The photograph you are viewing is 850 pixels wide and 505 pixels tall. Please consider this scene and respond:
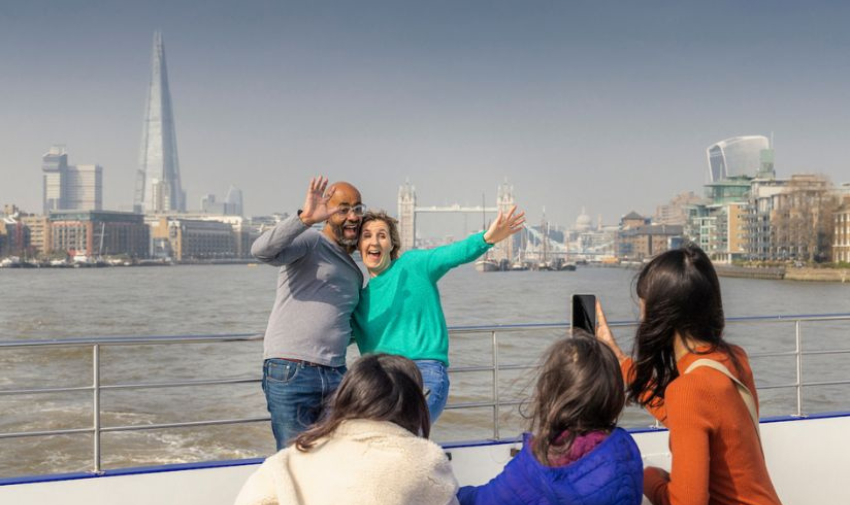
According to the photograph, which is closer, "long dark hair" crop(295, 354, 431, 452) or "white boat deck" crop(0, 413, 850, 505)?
"long dark hair" crop(295, 354, 431, 452)

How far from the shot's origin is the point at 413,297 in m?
2.09

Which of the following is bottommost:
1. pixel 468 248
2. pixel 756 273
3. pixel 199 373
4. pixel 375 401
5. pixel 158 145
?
pixel 199 373

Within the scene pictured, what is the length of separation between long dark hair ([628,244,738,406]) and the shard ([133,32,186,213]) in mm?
153340

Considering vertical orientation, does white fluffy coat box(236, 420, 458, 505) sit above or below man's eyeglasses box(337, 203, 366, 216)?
below

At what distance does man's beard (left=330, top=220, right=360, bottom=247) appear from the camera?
2115mm

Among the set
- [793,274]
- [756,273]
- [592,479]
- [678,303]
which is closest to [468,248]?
[678,303]

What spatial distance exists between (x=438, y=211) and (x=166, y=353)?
69.8 metres

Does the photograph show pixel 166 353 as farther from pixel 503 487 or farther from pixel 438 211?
pixel 438 211

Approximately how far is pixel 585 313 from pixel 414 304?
21.2 inches

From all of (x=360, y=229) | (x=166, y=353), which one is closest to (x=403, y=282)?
(x=360, y=229)

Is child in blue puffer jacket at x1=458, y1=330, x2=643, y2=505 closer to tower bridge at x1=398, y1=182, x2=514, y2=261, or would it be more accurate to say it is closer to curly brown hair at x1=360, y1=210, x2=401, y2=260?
curly brown hair at x1=360, y1=210, x2=401, y2=260

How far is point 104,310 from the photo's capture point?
28188mm

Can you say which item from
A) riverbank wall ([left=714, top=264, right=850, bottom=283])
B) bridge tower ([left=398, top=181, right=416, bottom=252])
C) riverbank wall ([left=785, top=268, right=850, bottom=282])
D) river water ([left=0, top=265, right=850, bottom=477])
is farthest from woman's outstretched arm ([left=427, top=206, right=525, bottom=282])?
bridge tower ([left=398, top=181, right=416, bottom=252])

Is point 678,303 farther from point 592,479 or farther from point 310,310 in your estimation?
point 310,310
